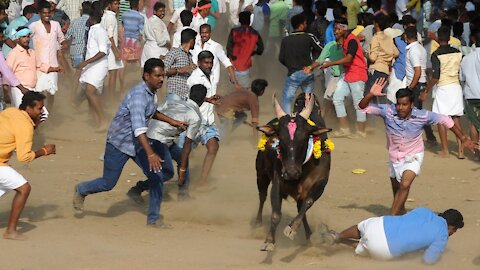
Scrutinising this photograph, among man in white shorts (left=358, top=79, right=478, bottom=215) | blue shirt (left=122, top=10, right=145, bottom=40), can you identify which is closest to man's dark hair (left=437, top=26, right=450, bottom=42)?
man in white shorts (left=358, top=79, right=478, bottom=215)

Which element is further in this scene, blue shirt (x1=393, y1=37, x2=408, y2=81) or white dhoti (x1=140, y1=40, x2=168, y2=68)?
white dhoti (x1=140, y1=40, x2=168, y2=68)

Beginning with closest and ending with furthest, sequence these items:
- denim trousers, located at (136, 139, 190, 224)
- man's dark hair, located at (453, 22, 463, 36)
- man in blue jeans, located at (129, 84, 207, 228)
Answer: denim trousers, located at (136, 139, 190, 224)
man in blue jeans, located at (129, 84, 207, 228)
man's dark hair, located at (453, 22, 463, 36)

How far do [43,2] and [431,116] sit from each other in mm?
6981

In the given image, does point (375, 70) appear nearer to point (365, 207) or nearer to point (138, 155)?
point (365, 207)

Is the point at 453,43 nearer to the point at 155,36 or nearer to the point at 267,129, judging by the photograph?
the point at 155,36

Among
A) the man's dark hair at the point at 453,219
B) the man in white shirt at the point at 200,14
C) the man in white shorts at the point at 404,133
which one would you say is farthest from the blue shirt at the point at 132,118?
the man in white shirt at the point at 200,14

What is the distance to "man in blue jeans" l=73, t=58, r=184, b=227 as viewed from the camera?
11100 millimetres

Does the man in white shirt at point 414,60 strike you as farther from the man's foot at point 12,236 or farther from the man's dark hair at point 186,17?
the man's foot at point 12,236

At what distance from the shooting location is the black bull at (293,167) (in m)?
10.5

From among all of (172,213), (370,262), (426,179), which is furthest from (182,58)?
(370,262)

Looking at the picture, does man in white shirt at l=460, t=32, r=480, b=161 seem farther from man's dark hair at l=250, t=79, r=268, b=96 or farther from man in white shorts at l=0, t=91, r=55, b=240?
man in white shorts at l=0, t=91, r=55, b=240

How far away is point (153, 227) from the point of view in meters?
11.9

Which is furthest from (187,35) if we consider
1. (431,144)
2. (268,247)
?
(268,247)

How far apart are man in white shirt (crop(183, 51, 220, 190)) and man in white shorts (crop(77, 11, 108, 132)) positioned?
3047 millimetres
